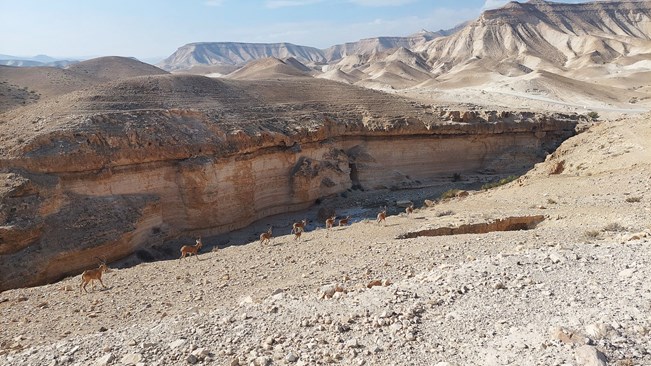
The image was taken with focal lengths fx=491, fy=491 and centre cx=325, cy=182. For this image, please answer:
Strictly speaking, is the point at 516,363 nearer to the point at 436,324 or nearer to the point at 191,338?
the point at 436,324

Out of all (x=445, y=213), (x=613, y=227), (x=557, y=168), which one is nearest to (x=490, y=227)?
(x=445, y=213)

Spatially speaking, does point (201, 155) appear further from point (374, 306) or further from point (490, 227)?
point (374, 306)

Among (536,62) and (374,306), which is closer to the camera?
(374,306)

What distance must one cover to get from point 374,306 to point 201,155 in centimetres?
1469

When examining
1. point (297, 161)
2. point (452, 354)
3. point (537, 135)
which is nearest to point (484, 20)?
point (537, 135)

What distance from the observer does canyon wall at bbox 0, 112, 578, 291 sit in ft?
50.9

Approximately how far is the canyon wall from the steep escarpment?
0.05m

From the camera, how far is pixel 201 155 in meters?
20.6

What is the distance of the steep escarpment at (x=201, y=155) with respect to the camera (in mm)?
15938

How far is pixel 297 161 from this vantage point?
24391mm

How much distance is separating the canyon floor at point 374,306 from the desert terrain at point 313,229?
44mm

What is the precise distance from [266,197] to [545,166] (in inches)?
554

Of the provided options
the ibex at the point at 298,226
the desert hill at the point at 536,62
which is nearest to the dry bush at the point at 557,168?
the ibex at the point at 298,226

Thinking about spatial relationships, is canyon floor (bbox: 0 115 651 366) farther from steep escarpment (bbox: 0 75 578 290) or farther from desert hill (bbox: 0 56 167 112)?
desert hill (bbox: 0 56 167 112)
